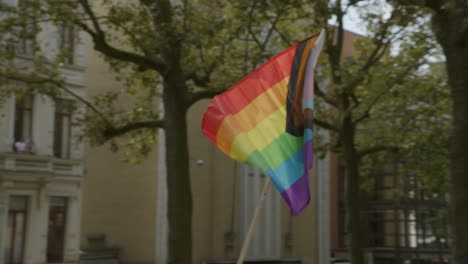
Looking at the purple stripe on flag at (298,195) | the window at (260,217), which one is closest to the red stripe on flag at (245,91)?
the purple stripe on flag at (298,195)

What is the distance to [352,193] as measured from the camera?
2023cm

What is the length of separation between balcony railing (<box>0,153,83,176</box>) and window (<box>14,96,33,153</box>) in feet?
1.65

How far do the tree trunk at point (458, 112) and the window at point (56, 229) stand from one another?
2166 centimetres

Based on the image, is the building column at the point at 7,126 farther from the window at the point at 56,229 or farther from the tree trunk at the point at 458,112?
the tree trunk at the point at 458,112

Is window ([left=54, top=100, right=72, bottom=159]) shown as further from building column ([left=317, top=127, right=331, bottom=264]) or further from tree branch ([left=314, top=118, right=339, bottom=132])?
building column ([left=317, top=127, right=331, bottom=264])

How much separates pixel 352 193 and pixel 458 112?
10.7 m

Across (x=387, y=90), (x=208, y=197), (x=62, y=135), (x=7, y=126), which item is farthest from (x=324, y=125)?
(x=208, y=197)

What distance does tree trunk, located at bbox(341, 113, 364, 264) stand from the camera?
19875 millimetres

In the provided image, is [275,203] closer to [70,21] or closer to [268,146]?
[70,21]

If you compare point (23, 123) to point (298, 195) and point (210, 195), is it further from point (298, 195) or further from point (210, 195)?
point (298, 195)

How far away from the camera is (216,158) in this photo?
37031 mm

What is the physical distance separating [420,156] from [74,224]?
14.9 m

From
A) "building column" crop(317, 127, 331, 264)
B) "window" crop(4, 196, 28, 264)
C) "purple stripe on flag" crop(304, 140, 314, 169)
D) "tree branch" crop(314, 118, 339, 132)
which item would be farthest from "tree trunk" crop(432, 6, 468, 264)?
"building column" crop(317, 127, 331, 264)

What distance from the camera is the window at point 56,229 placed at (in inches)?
1122
